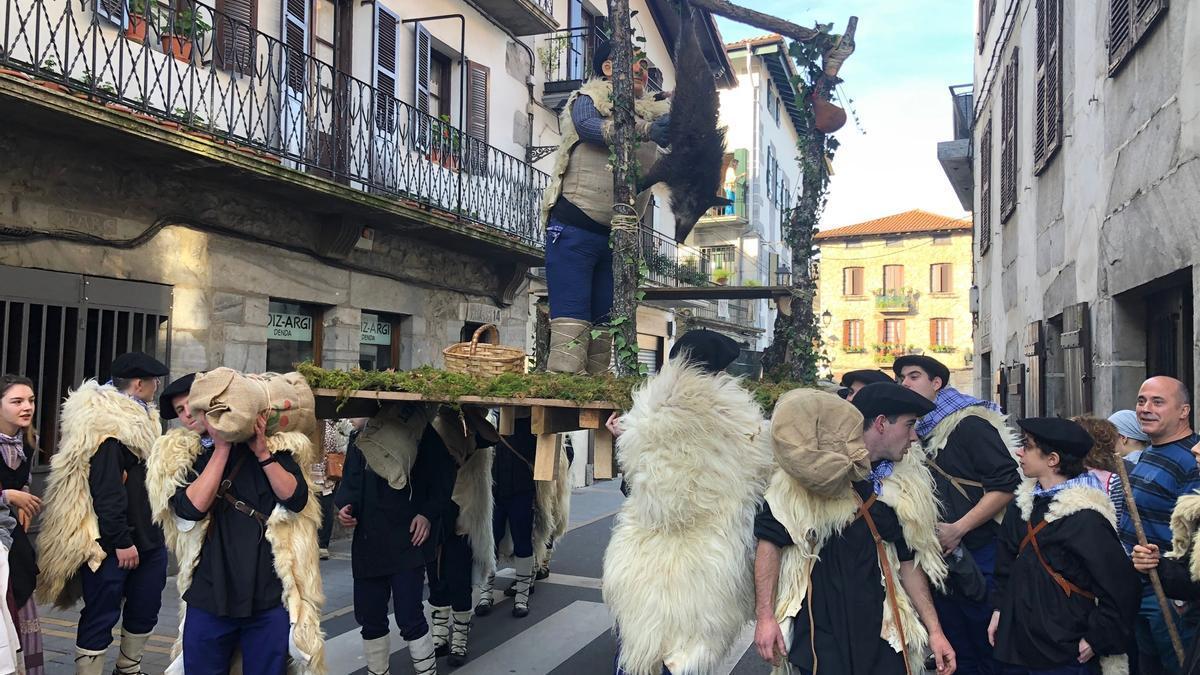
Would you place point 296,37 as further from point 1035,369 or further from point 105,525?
point 1035,369

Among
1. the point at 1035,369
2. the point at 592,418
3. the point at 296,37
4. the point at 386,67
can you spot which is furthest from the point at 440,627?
the point at 1035,369

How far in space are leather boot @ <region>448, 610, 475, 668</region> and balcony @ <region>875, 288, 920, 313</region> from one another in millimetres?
40264

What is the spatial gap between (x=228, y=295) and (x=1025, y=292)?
30.8 feet

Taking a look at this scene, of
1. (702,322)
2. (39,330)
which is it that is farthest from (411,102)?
(702,322)

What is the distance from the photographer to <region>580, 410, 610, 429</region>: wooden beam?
12.8 ft

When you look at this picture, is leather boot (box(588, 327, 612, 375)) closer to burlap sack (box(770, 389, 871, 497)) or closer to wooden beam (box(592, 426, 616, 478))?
wooden beam (box(592, 426, 616, 478))

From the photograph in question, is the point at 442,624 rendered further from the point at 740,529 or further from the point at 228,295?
the point at 228,295

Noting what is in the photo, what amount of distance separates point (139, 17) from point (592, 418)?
18.7 ft

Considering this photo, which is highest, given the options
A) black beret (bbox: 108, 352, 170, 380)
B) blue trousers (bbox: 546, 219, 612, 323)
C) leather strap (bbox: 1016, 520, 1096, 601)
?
blue trousers (bbox: 546, 219, 612, 323)

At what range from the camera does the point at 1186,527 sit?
3174mm

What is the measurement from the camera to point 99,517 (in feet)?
14.2

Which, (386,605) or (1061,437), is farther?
(386,605)

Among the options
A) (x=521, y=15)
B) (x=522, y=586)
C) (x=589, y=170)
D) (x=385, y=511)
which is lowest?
(x=522, y=586)

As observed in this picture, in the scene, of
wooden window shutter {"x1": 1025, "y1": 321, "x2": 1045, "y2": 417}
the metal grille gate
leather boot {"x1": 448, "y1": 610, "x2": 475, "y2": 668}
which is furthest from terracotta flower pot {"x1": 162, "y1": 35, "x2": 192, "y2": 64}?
wooden window shutter {"x1": 1025, "y1": 321, "x2": 1045, "y2": 417}
